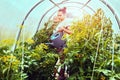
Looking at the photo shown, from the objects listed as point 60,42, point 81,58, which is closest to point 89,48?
point 81,58

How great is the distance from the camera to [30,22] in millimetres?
4742

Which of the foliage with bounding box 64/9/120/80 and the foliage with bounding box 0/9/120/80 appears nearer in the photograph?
the foliage with bounding box 0/9/120/80

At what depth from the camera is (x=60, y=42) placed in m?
4.14

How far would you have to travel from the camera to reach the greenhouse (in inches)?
119

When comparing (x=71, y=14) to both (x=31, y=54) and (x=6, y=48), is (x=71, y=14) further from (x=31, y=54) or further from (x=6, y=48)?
(x=6, y=48)

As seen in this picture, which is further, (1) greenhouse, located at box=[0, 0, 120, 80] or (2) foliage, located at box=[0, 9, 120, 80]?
(1) greenhouse, located at box=[0, 0, 120, 80]

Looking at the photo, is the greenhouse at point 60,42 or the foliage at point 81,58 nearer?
the foliage at point 81,58

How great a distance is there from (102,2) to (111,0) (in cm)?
11

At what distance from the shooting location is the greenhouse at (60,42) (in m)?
3.02

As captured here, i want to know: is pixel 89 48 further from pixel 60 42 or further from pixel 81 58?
pixel 60 42

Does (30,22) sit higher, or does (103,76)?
(30,22)

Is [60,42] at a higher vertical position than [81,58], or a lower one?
higher

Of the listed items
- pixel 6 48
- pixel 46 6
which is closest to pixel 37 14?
pixel 46 6

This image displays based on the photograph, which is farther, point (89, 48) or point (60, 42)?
point (60, 42)
